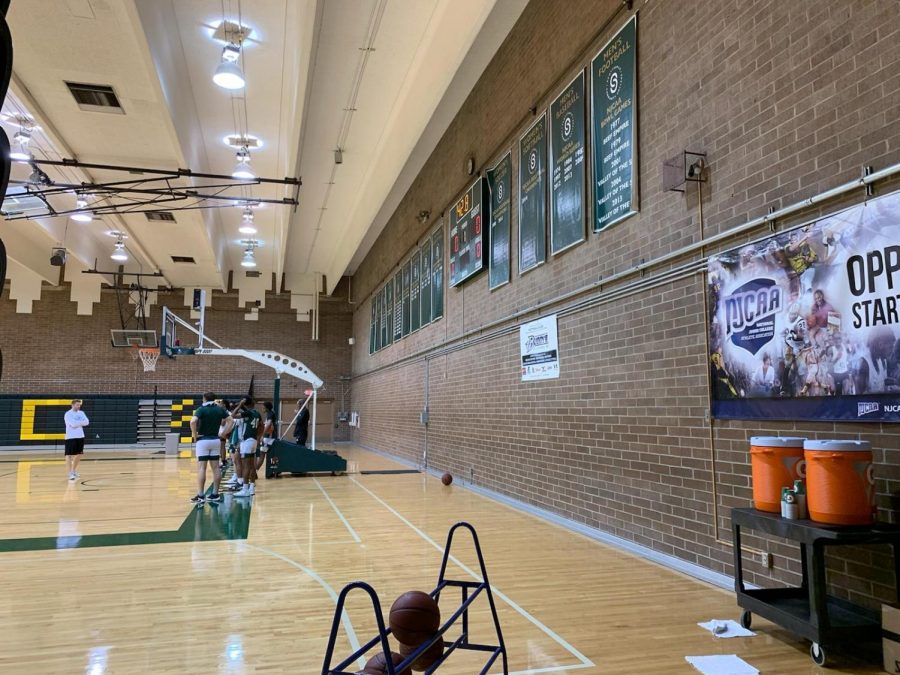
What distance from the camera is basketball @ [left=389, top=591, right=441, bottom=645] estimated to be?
2.53m

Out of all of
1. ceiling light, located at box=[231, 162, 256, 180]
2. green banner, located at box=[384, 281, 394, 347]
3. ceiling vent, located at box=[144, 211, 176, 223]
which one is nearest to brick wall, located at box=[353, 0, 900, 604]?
ceiling light, located at box=[231, 162, 256, 180]

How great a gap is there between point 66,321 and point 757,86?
24.5m

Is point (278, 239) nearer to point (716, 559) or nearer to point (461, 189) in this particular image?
point (461, 189)

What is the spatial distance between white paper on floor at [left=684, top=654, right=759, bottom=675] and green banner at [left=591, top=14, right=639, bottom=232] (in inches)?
162

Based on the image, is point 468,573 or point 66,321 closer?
point 468,573

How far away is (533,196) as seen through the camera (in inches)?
334

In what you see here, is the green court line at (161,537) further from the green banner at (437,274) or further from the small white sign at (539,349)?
the green banner at (437,274)

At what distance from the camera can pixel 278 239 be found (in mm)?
19766

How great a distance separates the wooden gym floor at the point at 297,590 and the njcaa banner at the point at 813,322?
1.47 m

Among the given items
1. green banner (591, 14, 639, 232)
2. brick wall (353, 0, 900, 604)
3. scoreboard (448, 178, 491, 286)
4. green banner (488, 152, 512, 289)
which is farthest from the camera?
scoreboard (448, 178, 491, 286)

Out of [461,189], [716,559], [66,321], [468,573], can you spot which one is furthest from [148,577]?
[66,321]

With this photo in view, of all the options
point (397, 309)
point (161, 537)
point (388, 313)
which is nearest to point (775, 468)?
point (161, 537)

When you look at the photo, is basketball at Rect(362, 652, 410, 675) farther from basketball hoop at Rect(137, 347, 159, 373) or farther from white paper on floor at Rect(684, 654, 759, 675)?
basketball hoop at Rect(137, 347, 159, 373)

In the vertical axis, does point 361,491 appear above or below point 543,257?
below
